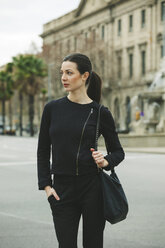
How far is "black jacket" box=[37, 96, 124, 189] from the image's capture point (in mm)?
3553

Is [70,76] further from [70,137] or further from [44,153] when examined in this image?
[44,153]

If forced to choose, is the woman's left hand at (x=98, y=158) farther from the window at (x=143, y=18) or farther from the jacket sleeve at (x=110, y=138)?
the window at (x=143, y=18)

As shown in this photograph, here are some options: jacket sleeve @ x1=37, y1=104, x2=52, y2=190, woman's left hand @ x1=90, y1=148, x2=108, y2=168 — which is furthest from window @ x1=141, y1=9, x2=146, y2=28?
woman's left hand @ x1=90, y1=148, x2=108, y2=168

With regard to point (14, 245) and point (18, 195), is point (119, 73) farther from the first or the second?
point (14, 245)

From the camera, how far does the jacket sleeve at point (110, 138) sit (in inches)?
146

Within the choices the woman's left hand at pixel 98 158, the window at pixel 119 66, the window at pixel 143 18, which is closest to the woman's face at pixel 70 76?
the woman's left hand at pixel 98 158

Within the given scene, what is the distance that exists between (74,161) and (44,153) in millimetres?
300

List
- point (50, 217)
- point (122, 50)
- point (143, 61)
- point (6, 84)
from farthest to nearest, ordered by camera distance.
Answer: point (6, 84)
point (122, 50)
point (143, 61)
point (50, 217)

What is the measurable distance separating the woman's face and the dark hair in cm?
3

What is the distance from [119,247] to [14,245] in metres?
1.15

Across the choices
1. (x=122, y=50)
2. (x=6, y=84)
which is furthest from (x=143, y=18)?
(x=6, y=84)

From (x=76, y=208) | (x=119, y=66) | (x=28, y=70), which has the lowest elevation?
(x=76, y=208)

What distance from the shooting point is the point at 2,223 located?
7.61m

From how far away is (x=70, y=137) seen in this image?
11.7ft
